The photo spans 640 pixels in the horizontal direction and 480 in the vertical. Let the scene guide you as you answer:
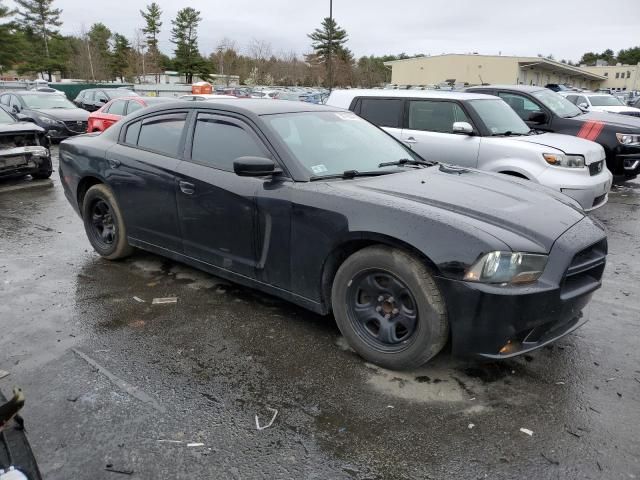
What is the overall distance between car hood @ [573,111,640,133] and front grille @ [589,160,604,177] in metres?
2.64

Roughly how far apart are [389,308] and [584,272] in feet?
3.99

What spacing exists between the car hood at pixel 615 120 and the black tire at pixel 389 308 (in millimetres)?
7701

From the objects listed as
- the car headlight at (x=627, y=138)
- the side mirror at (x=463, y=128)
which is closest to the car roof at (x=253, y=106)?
the side mirror at (x=463, y=128)

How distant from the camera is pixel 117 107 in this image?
530 inches

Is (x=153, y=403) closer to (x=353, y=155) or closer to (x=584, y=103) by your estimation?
(x=353, y=155)

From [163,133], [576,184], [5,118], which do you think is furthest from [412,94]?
[5,118]

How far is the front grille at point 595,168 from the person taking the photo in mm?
6701

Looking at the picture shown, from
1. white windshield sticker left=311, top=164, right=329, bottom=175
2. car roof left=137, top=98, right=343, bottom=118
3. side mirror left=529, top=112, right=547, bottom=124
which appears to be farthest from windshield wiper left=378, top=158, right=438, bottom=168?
side mirror left=529, top=112, right=547, bottom=124

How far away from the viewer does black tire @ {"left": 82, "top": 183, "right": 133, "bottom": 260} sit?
16.5ft

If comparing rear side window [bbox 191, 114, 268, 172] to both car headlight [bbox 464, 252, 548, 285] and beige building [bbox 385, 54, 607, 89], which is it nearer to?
car headlight [bbox 464, 252, 548, 285]

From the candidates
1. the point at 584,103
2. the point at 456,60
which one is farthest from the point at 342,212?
the point at 456,60

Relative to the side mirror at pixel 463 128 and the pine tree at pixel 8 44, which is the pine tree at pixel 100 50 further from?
the side mirror at pixel 463 128

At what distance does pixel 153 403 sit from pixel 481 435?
179 centimetres

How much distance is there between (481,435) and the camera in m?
2.68
